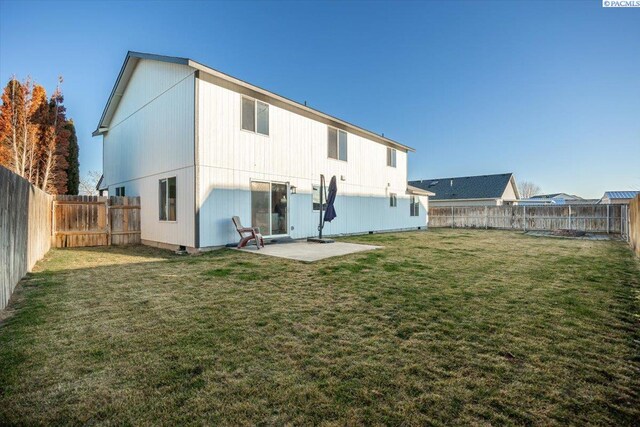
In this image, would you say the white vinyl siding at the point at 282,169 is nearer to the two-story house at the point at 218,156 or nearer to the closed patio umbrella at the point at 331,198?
the two-story house at the point at 218,156

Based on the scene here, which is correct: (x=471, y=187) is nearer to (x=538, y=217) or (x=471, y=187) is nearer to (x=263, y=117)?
(x=538, y=217)

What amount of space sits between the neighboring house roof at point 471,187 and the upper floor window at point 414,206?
36.3ft

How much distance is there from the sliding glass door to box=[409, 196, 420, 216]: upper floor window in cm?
1124

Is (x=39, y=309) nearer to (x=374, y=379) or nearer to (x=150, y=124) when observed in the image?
(x=374, y=379)

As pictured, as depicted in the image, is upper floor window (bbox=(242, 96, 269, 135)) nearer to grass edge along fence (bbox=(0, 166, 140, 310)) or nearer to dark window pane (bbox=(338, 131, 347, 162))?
dark window pane (bbox=(338, 131, 347, 162))

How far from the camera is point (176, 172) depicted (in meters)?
9.38

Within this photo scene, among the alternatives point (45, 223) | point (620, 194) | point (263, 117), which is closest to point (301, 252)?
point (263, 117)

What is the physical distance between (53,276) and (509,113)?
23035 millimetres

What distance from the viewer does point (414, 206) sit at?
20.0 meters

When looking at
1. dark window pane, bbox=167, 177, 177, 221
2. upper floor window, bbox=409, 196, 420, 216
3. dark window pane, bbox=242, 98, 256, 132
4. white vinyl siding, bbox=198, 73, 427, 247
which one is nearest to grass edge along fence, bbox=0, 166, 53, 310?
dark window pane, bbox=167, 177, 177, 221

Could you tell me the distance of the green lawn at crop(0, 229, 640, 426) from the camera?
6.29ft

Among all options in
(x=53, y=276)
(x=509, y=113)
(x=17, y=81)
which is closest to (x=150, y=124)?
(x=53, y=276)

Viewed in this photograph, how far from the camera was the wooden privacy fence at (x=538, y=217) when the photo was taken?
53.6ft

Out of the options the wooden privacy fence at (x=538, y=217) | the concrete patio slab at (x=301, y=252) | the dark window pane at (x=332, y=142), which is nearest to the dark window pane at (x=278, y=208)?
the concrete patio slab at (x=301, y=252)
